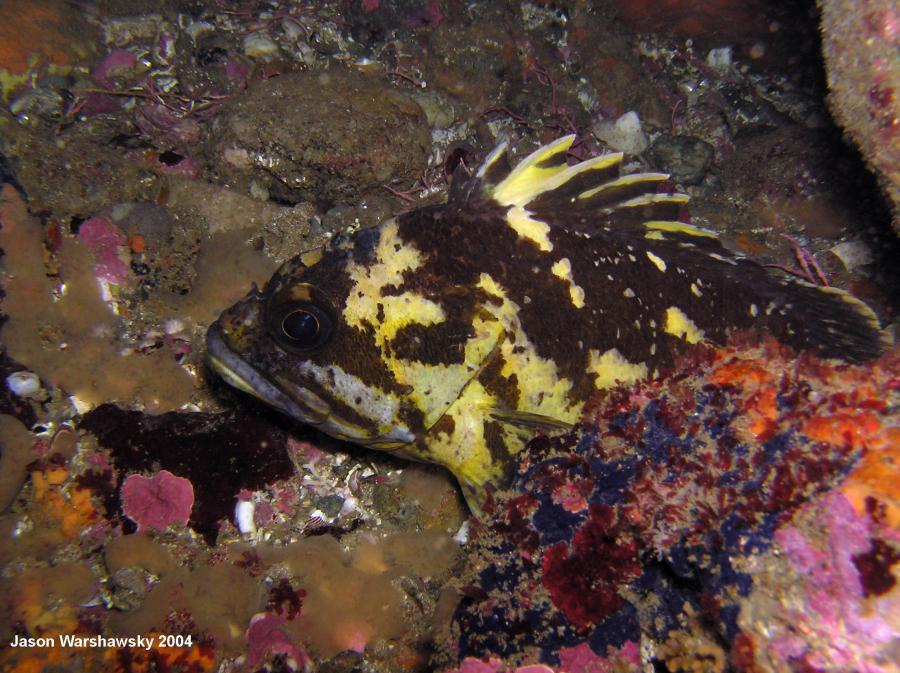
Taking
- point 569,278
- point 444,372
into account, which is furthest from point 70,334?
point 569,278

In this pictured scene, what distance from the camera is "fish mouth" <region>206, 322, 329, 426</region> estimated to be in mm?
3027

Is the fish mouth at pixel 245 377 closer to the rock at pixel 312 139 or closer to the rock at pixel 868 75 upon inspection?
the rock at pixel 312 139

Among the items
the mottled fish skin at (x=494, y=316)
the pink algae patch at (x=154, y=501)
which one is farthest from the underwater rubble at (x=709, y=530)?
the pink algae patch at (x=154, y=501)

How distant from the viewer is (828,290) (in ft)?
12.0

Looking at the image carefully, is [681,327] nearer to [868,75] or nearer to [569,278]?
[569,278]

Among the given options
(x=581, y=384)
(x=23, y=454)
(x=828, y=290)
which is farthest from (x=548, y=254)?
(x=23, y=454)

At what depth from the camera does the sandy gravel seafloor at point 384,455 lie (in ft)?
7.24

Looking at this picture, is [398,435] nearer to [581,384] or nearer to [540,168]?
[581,384]

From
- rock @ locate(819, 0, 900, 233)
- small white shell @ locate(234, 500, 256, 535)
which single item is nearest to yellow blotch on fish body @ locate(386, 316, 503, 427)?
small white shell @ locate(234, 500, 256, 535)

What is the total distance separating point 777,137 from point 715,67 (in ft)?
6.04

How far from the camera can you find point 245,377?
3.04 meters

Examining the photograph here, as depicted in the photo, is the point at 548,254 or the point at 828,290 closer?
the point at 548,254

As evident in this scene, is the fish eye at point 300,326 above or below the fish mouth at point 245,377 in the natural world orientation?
above

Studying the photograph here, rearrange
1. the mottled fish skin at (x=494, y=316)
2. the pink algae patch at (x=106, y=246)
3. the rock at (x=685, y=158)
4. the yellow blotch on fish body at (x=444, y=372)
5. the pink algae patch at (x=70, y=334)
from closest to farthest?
1. the mottled fish skin at (x=494, y=316)
2. the yellow blotch on fish body at (x=444, y=372)
3. the pink algae patch at (x=70, y=334)
4. the pink algae patch at (x=106, y=246)
5. the rock at (x=685, y=158)
